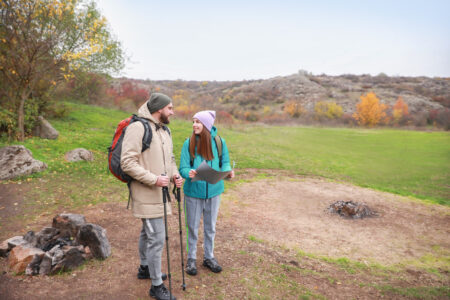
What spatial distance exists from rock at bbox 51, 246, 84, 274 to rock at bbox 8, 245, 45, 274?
0.97ft

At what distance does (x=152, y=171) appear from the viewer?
336cm

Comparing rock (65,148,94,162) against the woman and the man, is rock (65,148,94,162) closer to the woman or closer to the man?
the woman

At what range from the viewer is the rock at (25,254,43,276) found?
3900mm

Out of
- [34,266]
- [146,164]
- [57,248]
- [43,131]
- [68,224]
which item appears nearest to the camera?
[146,164]

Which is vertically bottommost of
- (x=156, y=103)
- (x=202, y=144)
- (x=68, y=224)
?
Answer: (x=68, y=224)

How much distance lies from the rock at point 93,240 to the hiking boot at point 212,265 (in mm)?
1639

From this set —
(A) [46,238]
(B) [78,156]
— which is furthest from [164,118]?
(B) [78,156]

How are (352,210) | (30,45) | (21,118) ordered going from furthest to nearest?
(21,118) < (30,45) < (352,210)

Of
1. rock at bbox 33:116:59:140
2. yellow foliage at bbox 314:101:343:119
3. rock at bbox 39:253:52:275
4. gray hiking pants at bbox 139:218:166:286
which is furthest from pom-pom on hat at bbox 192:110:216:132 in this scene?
yellow foliage at bbox 314:101:343:119

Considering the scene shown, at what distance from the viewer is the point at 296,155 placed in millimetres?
19062

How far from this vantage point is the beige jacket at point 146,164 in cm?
313

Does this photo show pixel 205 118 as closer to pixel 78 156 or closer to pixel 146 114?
pixel 146 114

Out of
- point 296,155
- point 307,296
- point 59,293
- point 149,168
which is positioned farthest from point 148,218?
point 296,155

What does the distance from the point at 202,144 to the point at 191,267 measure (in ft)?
6.34
